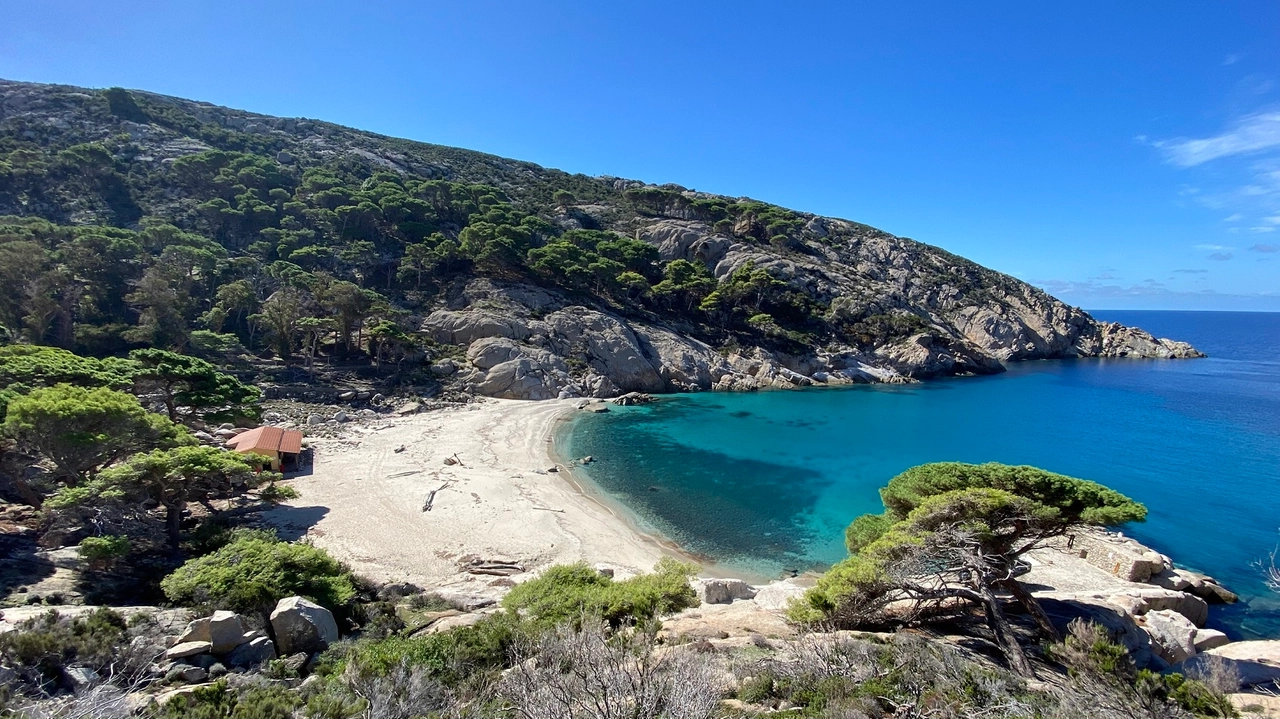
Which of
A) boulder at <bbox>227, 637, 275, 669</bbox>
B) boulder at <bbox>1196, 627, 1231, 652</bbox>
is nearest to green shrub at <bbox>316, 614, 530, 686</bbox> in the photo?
boulder at <bbox>227, 637, 275, 669</bbox>

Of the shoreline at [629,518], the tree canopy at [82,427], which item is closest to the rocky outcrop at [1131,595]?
the shoreline at [629,518]

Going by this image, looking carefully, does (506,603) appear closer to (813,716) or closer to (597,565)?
(597,565)

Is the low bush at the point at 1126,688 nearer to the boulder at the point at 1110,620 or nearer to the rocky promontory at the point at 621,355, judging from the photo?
the boulder at the point at 1110,620

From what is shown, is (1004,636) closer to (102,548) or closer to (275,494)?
(102,548)

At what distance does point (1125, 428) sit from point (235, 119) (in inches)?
4499

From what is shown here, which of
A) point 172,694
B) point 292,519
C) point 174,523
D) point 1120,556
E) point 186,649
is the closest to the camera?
point 172,694

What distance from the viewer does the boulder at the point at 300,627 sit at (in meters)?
9.87

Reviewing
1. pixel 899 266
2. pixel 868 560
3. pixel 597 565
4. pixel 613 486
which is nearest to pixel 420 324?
pixel 613 486

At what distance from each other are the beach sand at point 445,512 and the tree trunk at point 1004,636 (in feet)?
31.3

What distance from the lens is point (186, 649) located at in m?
8.72

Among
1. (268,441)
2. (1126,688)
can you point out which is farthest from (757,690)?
(268,441)

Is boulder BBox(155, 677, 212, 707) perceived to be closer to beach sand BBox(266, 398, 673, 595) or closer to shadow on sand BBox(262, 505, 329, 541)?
beach sand BBox(266, 398, 673, 595)

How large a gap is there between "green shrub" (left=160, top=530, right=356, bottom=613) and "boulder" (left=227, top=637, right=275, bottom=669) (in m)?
1.33

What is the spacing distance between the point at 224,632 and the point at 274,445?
15345 mm
